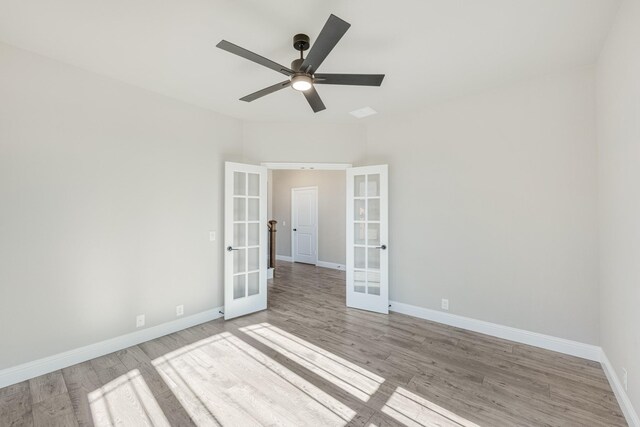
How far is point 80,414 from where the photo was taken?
2.09m

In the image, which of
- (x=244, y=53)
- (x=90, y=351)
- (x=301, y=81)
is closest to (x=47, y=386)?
(x=90, y=351)

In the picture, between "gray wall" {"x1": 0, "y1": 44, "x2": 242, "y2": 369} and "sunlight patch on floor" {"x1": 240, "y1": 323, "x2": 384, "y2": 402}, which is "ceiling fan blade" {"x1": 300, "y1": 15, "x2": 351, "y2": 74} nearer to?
"gray wall" {"x1": 0, "y1": 44, "x2": 242, "y2": 369}

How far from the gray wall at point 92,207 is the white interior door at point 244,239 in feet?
0.87

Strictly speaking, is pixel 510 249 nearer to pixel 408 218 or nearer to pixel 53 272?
pixel 408 218

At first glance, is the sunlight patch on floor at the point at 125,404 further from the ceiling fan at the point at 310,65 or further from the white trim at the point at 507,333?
the white trim at the point at 507,333

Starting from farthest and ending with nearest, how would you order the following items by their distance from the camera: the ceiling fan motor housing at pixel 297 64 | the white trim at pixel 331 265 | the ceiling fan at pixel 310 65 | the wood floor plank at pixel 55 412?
the white trim at pixel 331 265, the ceiling fan motor housing at pixel 297 64, the wood floor plank at pixel 55 412, the ceiling fan at pixel 310 65

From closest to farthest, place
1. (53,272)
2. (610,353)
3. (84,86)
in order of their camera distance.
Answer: (610,353)
(53,272)
(84,86)

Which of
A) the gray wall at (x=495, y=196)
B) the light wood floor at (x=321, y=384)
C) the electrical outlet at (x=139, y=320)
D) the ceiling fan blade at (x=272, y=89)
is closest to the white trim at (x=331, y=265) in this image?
the gray wall at (x=495, y=196)

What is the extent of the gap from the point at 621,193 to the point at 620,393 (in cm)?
155

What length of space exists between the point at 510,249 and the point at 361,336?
79.2 inches

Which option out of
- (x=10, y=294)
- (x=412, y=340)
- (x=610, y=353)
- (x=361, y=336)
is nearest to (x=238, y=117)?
(x=10, y=294)

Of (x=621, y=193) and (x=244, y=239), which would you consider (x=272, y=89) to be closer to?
(x=244, y=239)

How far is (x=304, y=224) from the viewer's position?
8.19 meters

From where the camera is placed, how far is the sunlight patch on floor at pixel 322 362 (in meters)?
2.43
